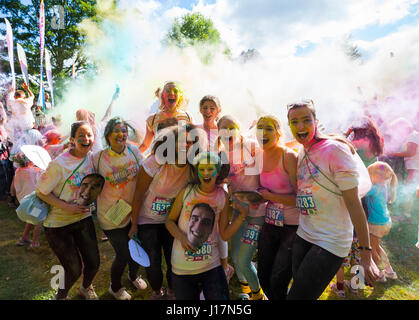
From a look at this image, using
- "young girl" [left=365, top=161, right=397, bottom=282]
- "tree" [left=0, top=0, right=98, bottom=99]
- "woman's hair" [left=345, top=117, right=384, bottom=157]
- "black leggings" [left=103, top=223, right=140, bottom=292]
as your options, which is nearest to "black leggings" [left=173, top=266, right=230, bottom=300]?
"black leggings" [left=103, top=223, right=140, bottom=292]

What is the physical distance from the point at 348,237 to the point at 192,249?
1.14m

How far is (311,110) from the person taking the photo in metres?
1.87

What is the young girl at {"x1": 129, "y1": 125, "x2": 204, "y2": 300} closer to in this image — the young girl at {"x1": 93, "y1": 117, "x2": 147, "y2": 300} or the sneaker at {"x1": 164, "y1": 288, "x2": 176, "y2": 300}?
the young girl at {"x1": 93, "y1": 117, "x2": 147, "y2": 300}

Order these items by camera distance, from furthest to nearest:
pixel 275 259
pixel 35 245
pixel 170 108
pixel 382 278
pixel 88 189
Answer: pixel 35 245, pixel 382 278, pixel 170 108, pixel 88 189, pixel 275 259

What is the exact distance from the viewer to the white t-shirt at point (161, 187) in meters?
2.30

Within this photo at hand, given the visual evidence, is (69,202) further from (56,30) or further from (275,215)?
(56,30)

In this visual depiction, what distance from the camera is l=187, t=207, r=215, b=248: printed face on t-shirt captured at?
196cm

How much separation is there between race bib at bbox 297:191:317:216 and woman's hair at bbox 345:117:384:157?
4.89ft

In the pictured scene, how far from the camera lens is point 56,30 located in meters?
17.7

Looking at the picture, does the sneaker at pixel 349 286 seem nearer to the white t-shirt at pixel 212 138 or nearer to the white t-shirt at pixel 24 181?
the white t-shirt at pixel 212 138

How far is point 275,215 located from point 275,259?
0.39 meters

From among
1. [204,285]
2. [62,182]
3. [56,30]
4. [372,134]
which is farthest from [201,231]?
[56,30]

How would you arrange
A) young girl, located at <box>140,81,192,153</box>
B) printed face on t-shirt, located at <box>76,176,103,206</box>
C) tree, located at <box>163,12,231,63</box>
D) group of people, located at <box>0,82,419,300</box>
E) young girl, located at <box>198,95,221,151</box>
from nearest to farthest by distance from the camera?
group of people, located at <box>0,82,419,300</box> → printed face on t-shirt, located at <box>76,176,103,206</box> → young girl, located at <box>198,95,221,151</box> → young girl, located at <box>140,81,192,153</box> → tree, located at <box>163,12,231,63</box>

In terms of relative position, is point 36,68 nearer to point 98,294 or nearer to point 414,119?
point 98,294
